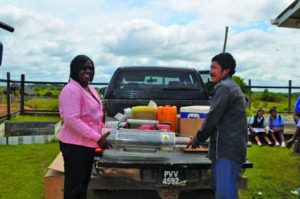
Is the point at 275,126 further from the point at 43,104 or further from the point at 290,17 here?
the point at 43,104

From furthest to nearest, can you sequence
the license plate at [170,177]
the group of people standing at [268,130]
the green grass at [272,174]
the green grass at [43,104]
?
the green grass at [43,104] < the group of people standing at [268,130] < the green grass at [272,174] < the license plate at [170,177]

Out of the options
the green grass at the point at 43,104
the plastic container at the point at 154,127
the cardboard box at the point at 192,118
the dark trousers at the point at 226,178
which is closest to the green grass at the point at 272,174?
the cardboard box at the point at 192,118

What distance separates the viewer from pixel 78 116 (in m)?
3.43

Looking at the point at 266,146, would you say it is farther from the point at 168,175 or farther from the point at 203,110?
the point at 168,175

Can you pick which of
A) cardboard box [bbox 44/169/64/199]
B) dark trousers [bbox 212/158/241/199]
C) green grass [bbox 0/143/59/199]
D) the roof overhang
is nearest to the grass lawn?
green grass [bbox 0/143/59/199]

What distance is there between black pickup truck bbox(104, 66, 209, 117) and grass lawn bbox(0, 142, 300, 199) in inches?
60.9

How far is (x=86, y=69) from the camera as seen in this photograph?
3566 millimetres

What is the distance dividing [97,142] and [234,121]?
1186 mm

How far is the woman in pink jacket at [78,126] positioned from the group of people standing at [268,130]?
7441 millimetres

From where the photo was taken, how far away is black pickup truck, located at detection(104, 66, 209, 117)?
6.19 metres

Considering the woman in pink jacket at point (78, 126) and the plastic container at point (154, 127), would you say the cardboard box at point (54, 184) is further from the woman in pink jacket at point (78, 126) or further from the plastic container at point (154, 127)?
the woman in pink jacket at point (78, 126)

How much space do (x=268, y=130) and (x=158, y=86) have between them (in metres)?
5.05

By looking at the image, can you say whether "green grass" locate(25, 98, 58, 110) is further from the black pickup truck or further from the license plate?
the license plate

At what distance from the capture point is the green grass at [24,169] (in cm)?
548
